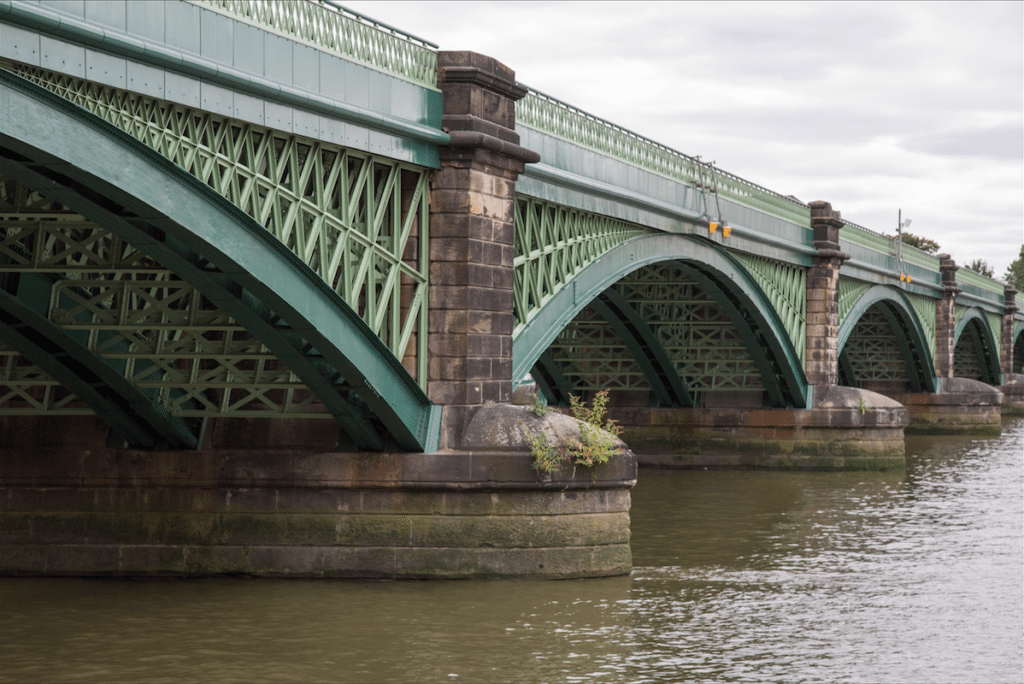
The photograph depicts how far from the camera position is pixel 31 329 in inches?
590

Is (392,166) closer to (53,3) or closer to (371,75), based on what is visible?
(371,75)

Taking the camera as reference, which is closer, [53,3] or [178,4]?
[53,3]

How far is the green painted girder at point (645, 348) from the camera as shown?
101 feet

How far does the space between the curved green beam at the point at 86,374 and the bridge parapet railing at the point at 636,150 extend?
6.45 metres

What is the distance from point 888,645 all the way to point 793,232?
20974mm

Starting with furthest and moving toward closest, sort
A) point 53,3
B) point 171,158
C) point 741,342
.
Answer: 1. point 741,342
2. point 171,158
3. point 53,3

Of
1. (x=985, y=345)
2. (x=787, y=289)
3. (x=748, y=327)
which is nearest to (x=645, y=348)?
(x=748, y=327)

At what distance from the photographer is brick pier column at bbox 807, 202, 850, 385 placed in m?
34.5

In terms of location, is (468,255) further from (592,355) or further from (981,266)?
(981,266)

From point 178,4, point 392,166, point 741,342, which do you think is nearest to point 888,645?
point 392,166

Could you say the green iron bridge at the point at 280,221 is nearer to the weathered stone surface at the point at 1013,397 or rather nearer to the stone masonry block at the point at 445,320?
the stone masonry block at the point at 445,320

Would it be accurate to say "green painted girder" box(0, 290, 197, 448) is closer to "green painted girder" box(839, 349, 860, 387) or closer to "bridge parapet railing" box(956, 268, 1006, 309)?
"green painted girder" box(839, 349, 860, 387)

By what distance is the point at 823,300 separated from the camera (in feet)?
114

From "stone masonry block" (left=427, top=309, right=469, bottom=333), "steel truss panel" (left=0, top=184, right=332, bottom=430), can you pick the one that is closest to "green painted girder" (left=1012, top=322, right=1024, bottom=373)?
"stone masonry block" (left=427, top=309, right=469, bottom=333)
